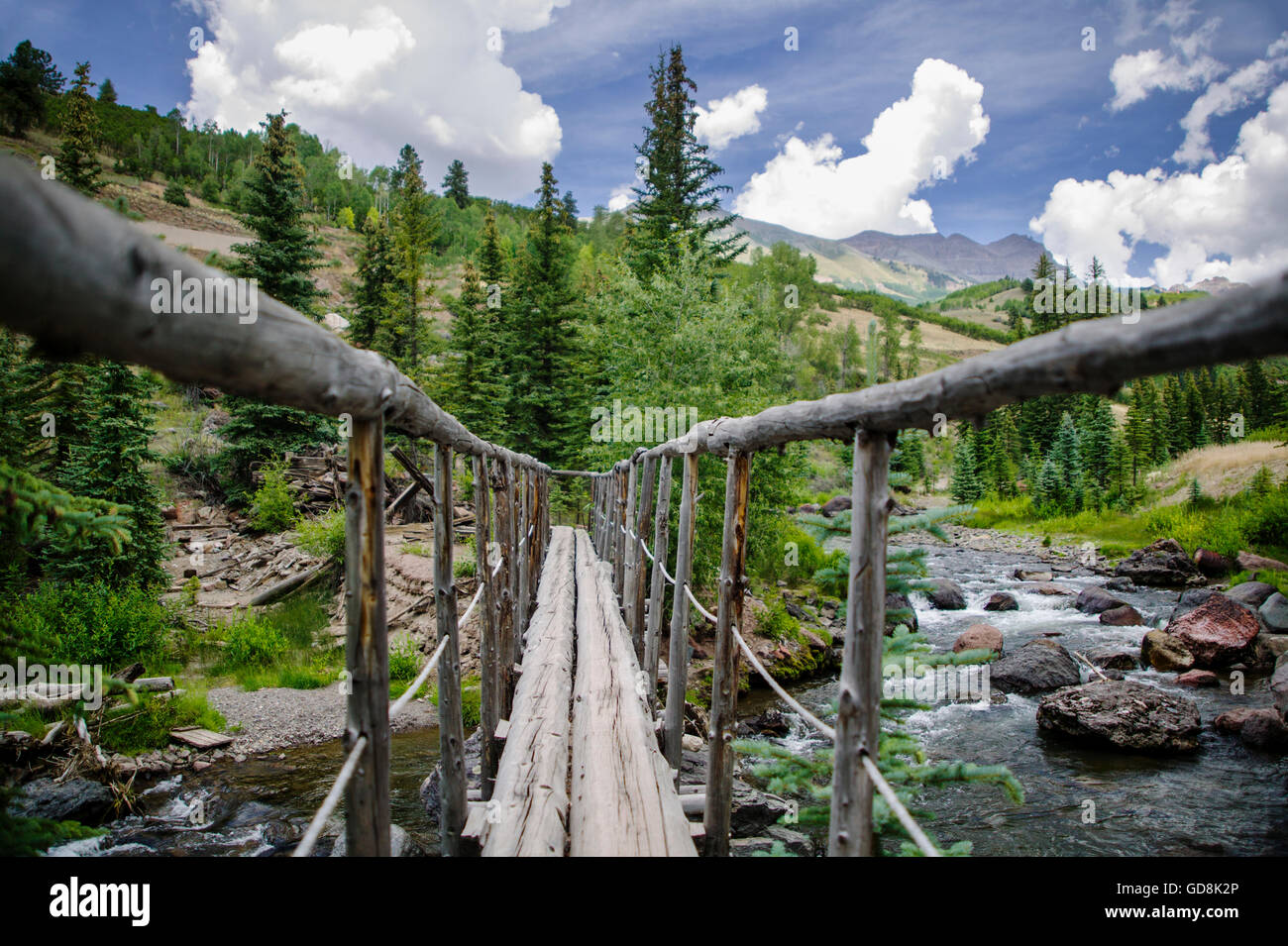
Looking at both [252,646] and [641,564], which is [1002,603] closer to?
[641,564]

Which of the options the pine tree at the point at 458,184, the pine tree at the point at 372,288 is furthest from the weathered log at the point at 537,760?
the pine tree at the point at 458,184

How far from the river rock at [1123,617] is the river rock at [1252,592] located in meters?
1.93

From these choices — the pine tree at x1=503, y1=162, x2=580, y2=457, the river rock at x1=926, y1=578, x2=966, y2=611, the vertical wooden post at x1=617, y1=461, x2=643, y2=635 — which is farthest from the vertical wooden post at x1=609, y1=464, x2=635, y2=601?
the pine tree at x1=503, y1=162, x2=580, y2=457

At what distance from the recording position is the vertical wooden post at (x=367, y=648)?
173 cm

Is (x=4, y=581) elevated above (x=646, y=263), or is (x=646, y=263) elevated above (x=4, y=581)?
(x=646, y=263)

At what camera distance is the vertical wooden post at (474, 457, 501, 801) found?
4.43 meters

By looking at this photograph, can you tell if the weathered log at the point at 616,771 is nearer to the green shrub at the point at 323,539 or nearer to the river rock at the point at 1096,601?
the green shrub at the point at 323,539

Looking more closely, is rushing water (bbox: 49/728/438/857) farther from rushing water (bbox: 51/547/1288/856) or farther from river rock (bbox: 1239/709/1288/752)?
river rock (bbox: 1239/709/1288/752)

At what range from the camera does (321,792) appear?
741 centimetres

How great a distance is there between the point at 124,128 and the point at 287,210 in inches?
3100

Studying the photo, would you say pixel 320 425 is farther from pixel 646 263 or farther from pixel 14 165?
pixel 14 165

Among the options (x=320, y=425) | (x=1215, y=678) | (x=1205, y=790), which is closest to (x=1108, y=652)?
(x=1215, y=678)

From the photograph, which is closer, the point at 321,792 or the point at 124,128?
the point at 321,792

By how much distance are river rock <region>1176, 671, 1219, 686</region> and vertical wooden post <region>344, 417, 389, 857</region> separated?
12.4 meters
